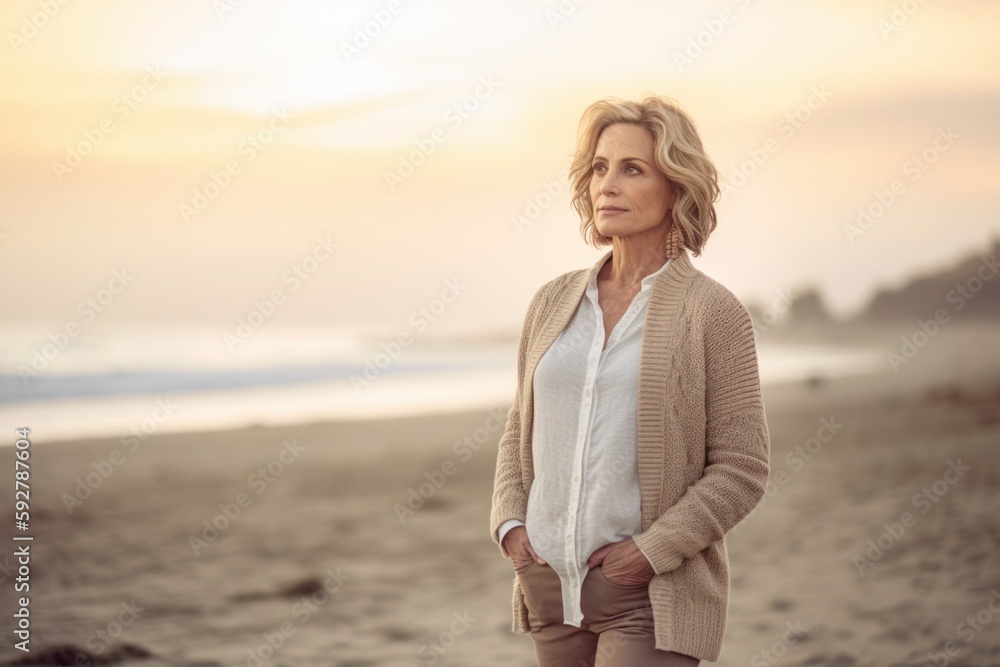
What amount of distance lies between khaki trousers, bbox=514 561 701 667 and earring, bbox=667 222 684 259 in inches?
26.0

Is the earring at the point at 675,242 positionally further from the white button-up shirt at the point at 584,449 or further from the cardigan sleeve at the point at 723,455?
the cardigan sleeve at the point at 723,455

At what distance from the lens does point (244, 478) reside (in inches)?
337

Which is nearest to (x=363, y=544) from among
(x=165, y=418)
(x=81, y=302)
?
(x=165, y=418)

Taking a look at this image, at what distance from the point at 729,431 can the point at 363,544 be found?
5.16 m

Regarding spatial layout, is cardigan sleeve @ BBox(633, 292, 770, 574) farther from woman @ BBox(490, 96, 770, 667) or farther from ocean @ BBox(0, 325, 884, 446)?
ocean @ BBox(0, 325, 884, 446)

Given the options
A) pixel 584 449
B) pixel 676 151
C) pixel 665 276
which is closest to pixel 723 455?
pixel 584 449

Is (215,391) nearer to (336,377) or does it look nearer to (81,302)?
(336,377)

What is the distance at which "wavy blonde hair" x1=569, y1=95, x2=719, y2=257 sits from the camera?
6.85 ft

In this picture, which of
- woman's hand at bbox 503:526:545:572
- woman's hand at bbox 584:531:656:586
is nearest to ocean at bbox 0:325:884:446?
woman's hand at bbox 503:526:545:572

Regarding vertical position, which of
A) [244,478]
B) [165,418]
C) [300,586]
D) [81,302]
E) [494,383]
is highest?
[81,302]

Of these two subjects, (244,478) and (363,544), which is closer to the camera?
(363,544)

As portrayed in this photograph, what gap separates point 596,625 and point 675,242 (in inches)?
31.2

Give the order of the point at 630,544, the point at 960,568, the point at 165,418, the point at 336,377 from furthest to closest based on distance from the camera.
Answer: the point at 336,377 → the point at 165,418 → the point at 960,568 → the point at 630,544

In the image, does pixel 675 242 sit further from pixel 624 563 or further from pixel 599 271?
pixel 624 563
